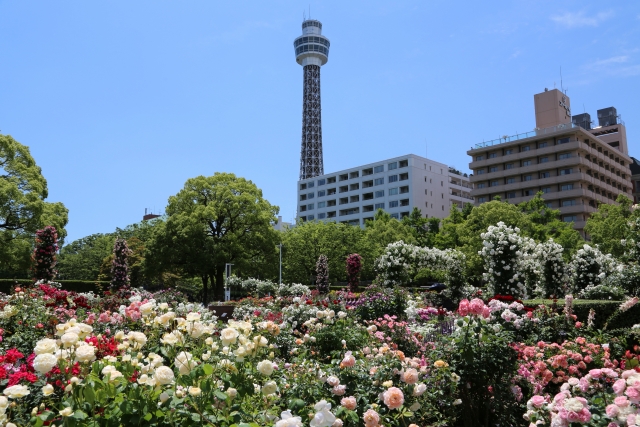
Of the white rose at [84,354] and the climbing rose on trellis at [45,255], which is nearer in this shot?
the white rose at [84,354]

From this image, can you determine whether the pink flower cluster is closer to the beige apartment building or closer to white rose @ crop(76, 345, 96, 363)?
white rose @ crop(76, 345, 96, 363)

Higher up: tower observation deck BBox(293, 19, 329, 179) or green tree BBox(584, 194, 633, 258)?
tower observation deck BBox(293, 19, 329, 179)

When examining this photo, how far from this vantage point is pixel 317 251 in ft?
141

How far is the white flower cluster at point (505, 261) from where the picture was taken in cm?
1658

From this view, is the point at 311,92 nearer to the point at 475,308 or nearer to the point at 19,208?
the point at 19,208

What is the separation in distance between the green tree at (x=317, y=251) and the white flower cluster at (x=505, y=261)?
25322 mm

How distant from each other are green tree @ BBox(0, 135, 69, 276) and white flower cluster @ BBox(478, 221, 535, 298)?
20588mm

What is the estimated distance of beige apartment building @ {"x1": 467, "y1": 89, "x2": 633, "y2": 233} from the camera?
6266 cm

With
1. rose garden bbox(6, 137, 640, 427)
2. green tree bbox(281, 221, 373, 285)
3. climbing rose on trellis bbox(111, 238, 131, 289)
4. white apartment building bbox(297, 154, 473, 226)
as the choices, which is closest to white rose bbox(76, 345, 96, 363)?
rose garden bbox(6, 137, 640, 427)

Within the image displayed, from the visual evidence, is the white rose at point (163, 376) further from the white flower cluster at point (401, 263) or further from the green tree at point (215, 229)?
the green tree at point (215, 229)

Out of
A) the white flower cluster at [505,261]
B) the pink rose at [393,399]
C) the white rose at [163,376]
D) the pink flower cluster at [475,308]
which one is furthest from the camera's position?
the white flower cluster at [505,261]

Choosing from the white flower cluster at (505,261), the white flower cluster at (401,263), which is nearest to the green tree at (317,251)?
the white flower cluster at (401,263)

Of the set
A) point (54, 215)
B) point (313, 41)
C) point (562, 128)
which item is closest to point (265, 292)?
point (54, 215)

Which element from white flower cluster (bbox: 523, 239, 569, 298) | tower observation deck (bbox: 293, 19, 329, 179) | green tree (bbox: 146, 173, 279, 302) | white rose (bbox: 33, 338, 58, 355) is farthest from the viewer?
tower observation deck (bbox: 293, 19, 329, 179)
